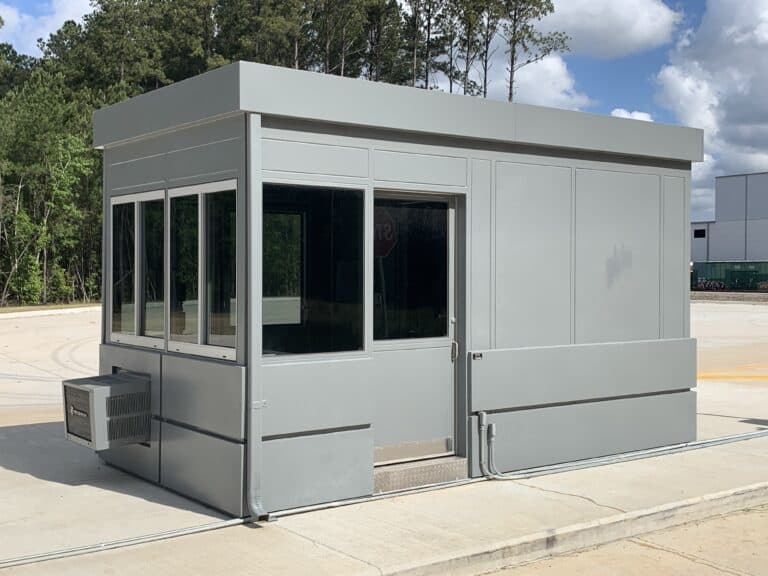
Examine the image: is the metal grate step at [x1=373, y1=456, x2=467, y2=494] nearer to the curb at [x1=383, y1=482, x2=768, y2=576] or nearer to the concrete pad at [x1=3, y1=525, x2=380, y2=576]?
the concrete pad at [x1=3, y1=525, x2=380, y2=576]

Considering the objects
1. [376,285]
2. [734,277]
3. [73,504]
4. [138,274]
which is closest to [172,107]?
[138,274]

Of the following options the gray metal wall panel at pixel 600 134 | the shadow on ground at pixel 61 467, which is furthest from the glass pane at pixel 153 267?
the gray metal wall panel at pixel 600 134

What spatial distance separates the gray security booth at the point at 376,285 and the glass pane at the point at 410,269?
0.06 ft

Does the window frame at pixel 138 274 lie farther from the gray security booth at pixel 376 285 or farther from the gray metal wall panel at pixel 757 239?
the gray metal wall panel at pixel 757 239

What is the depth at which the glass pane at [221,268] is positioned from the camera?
6.84 m

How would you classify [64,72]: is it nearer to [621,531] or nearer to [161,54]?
[161,54]

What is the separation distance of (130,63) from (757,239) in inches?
1986

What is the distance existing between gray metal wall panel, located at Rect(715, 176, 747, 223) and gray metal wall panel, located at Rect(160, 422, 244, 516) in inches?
2977

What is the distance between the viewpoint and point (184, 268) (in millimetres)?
7379

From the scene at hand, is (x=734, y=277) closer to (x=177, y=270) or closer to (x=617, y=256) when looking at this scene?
(x=617, y=256)

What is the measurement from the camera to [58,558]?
5.74m

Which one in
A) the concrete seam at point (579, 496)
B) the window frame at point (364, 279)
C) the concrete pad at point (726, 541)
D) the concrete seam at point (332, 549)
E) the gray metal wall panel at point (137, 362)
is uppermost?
the window frame at point (364, 279)

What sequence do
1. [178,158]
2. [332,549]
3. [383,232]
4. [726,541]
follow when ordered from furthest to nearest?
[383,232] → [178,158] → [726,541] → [332,549]

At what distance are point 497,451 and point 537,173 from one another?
2.46 meters
